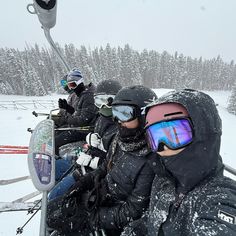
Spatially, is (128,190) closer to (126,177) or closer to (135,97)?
(126,177)

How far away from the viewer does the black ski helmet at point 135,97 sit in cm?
228

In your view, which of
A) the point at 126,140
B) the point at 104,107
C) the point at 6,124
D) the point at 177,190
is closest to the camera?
the point at 177,190

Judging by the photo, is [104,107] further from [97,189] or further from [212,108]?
[212,108]

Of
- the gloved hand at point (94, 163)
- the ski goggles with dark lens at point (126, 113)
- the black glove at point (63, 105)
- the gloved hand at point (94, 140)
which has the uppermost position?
the ski goggles with dark lens at point (126, 113)

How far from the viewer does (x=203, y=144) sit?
1.33m

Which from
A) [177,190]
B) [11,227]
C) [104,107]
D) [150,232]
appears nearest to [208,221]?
[177,190]

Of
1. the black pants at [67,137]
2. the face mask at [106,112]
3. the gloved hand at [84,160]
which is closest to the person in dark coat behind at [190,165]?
the face mask at [106,112]

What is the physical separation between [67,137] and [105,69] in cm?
6077

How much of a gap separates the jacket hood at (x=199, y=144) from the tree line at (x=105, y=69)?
2002 inches

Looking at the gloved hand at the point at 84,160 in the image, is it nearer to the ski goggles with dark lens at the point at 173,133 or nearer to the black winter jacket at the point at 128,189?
the black winter jacket at the point at 128,189

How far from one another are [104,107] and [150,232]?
2.02 meters

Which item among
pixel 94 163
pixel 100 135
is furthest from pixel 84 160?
pixel 100 135

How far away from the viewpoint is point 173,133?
1.41 metres

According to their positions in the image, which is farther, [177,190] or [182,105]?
[177,190]
